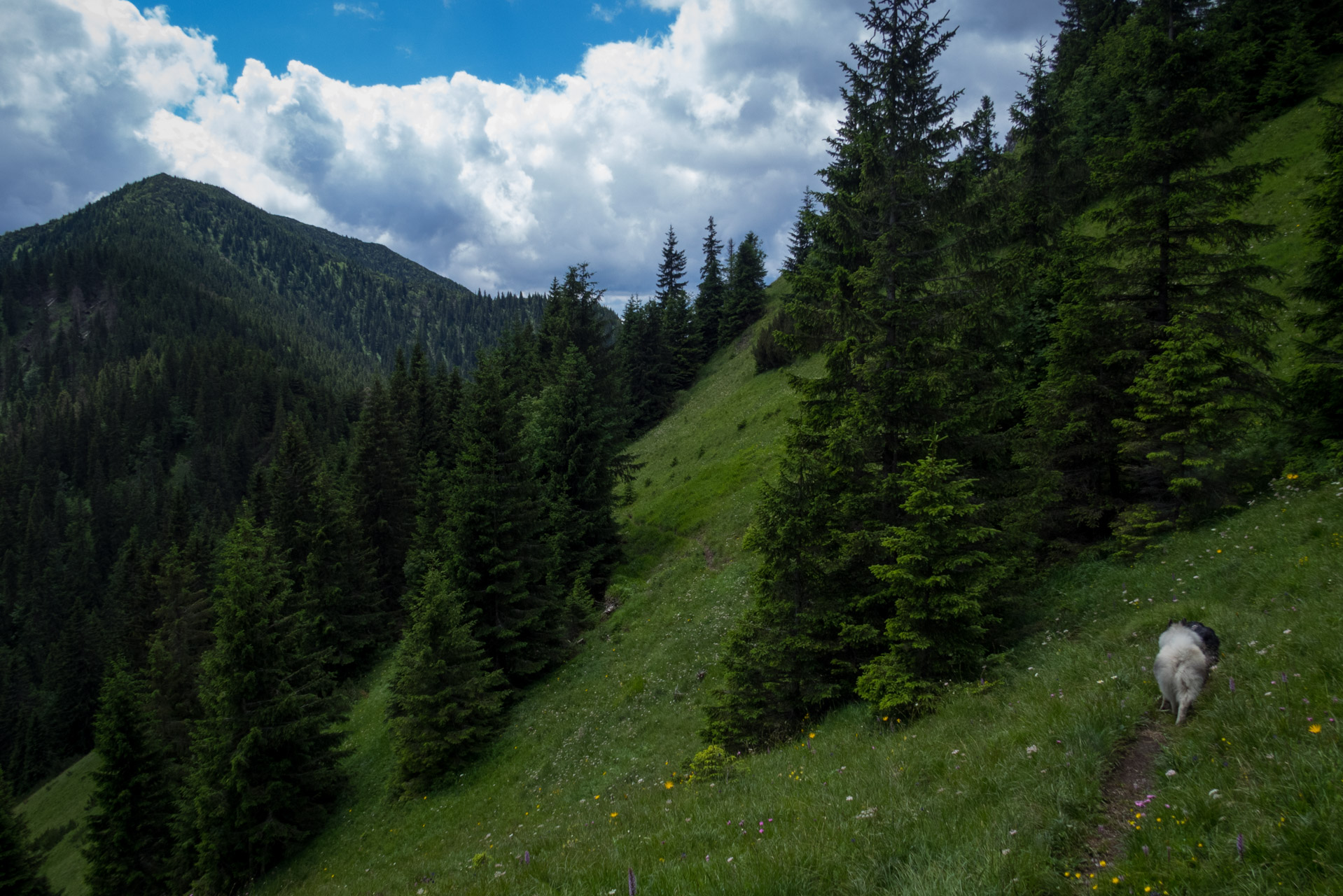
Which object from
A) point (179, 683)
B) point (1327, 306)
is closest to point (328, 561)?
point (179, 683)

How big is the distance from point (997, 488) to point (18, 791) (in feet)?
362

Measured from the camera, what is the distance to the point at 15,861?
94.5 feet

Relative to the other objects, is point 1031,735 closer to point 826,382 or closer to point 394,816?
point 826,382

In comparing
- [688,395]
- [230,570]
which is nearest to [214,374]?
[688,395]

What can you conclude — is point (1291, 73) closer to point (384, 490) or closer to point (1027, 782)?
point (1027, 782)

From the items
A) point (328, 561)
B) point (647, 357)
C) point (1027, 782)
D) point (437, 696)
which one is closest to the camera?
point (1027, 782)

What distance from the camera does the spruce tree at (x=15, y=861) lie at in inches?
1110

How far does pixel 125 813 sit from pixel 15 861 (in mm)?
6841

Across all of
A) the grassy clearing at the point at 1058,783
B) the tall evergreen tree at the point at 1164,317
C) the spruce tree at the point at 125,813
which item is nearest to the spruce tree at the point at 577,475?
the grassy clearing at the point at 1058,783

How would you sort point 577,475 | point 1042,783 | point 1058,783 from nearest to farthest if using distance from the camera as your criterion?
point 1058,783
point 1042,783
point 577,475

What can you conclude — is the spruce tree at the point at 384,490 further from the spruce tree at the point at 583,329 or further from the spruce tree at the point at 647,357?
the spruce tree at the point at 647,357

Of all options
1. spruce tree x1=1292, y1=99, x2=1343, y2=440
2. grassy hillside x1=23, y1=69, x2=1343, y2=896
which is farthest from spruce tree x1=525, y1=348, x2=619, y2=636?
spruce tree x1=1292, y1=99, x2=1343, y2=440

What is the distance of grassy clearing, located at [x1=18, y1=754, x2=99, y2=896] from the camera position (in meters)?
39.8

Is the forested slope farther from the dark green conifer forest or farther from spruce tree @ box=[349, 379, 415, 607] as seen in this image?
the dark green conifer forest
